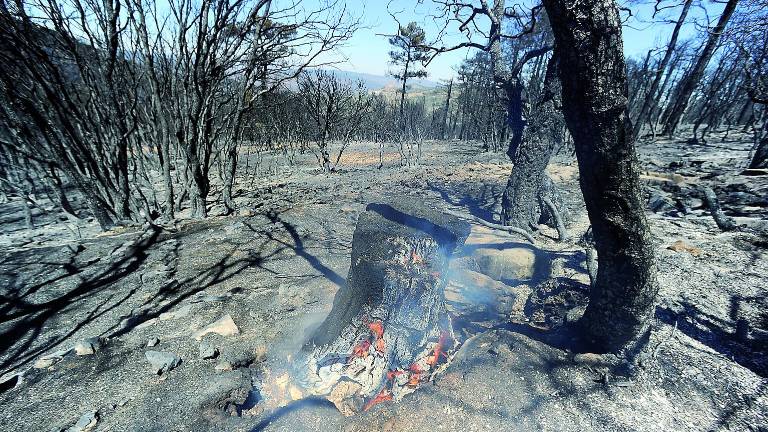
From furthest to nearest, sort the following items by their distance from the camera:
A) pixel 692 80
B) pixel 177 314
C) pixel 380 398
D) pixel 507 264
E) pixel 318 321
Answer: pixel 692 80, pixel 507 264, pixel 177 314, pixel 318 321, pixel 380 398

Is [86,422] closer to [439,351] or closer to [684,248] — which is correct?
[439,351]

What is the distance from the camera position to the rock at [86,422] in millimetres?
2154

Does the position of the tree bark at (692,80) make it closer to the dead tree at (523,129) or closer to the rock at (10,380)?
the dead tree at (523,129)

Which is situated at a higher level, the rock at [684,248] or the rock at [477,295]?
the rock at [684,248]

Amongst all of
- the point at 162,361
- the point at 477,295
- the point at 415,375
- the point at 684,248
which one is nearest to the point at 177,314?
the point at 162,361

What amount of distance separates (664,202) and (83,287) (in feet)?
32.7

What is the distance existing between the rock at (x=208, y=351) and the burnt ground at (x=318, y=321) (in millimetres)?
41

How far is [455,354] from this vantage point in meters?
2.74

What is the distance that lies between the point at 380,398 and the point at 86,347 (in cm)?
277

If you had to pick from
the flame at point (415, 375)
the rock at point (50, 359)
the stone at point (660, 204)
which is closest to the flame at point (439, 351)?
the flame at point (415, 375)

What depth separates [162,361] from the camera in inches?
107

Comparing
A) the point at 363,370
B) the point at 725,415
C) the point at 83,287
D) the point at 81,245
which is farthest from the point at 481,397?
the point at 81,245

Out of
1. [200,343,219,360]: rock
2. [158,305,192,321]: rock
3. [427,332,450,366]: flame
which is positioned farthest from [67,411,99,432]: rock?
[427,332,450,366]: flame

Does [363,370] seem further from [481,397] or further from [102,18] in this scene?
[102,18]
